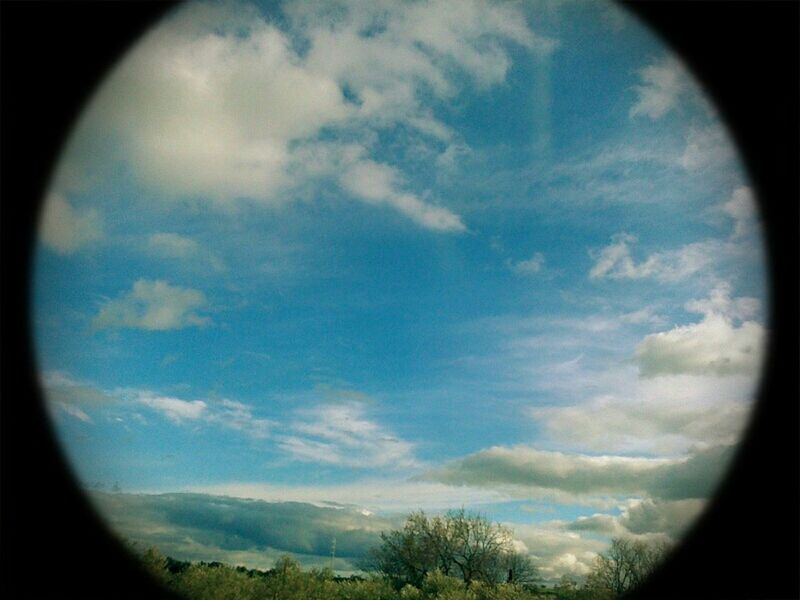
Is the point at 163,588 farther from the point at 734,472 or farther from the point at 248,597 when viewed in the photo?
the point at 734,472

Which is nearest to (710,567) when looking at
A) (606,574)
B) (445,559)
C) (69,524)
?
(606,574)

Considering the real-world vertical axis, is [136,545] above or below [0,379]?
below

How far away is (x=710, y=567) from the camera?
171 feet

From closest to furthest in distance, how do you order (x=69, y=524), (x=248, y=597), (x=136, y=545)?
(x=248, y=597) < (x=136, y=545) < (x=69, y=524)

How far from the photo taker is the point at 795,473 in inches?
2015

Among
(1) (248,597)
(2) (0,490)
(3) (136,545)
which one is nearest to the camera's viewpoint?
(1) (248,597)

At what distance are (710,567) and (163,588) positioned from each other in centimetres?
5401

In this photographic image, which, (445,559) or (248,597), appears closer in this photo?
(248,597)

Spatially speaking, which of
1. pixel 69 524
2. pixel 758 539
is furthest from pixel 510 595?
pixel 69 524

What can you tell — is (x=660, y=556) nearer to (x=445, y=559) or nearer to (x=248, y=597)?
(x=445, y=559)

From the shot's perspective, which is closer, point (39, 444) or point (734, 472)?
point (734, 472)

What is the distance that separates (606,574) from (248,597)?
3636 cm

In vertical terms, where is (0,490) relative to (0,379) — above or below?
below

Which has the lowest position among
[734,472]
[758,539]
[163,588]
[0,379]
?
[163,588]
